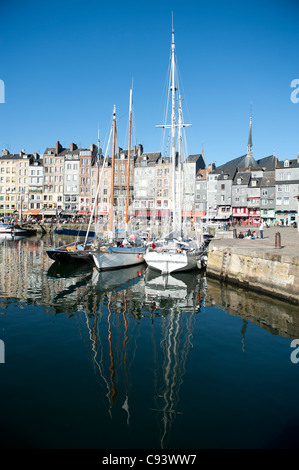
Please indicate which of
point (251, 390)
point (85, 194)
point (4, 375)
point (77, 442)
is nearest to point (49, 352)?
point (4, 375)

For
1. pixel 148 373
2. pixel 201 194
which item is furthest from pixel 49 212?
pixel 148 373

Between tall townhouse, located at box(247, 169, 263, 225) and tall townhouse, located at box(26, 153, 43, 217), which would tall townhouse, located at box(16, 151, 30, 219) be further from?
tall townhouse, located at box(247, 169, 263, 225)

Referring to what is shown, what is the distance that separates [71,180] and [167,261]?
230 ft

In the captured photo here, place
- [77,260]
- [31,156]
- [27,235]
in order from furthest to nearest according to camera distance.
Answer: [31,156]
[27,235]
[77,260]

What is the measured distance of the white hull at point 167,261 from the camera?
24.7 meters

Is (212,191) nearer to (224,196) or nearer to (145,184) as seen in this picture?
(224,196)

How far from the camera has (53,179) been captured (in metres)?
89.5

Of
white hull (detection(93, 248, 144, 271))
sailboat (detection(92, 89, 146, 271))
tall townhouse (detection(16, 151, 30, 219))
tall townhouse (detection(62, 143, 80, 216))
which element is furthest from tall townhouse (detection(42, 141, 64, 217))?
white hull (detection(93, 248, 144, 271))

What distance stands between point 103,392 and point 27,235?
6467 centimetres

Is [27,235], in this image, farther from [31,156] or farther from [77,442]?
[77,442]

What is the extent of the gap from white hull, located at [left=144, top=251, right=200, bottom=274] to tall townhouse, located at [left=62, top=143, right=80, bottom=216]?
66.5 m

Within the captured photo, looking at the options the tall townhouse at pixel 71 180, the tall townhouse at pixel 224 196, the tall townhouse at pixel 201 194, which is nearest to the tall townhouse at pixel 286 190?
the tall townhouse at pixel 224 196

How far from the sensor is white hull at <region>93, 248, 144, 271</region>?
26.5 meters
